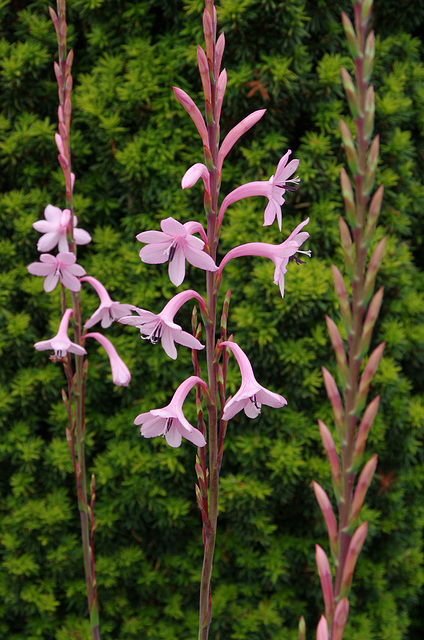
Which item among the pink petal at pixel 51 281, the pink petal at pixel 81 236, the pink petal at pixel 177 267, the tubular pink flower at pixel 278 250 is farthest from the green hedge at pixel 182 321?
the pink petal at pixel 177 267

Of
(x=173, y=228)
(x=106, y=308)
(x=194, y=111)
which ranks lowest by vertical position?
(x=106, y=308)

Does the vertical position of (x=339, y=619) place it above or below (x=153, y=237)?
below

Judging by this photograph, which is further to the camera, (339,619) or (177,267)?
(177,267)

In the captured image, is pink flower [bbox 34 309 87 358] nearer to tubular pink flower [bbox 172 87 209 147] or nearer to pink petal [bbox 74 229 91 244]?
pink petal [bbox 74 229 91 244]

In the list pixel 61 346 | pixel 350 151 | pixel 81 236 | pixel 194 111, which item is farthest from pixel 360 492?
pixel 81 236

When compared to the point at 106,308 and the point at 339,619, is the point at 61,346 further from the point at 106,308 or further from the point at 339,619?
the point at 339,619

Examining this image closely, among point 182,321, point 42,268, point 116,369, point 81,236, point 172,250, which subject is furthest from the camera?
point 182,321

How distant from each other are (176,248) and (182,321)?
180cm

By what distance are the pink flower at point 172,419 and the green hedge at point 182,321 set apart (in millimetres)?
1535

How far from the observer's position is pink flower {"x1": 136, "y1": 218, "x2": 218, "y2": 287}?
0.97 meters

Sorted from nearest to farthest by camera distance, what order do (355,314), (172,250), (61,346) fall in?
(355,314), (172,250), (61,346)

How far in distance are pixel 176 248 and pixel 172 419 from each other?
308 millimetres

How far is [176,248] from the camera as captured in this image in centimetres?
106

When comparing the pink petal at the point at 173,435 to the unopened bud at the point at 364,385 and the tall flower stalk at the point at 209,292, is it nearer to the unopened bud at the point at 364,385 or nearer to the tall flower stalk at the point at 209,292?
the tall flower stalk at the point at 209,292
